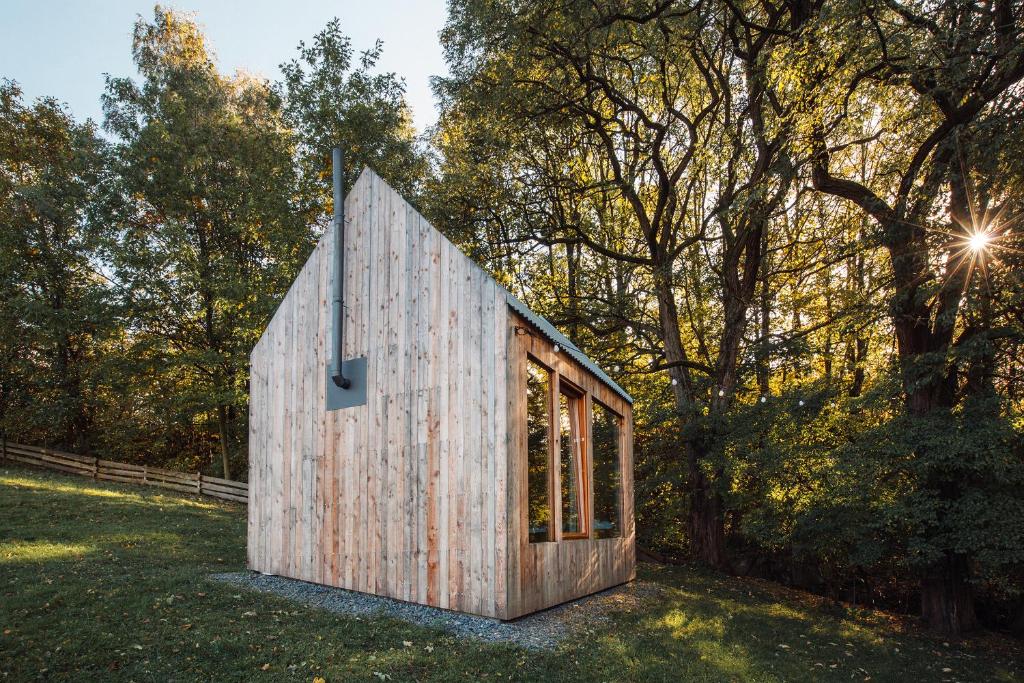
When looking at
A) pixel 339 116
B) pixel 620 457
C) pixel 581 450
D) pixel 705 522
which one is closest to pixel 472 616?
pixel 581 450

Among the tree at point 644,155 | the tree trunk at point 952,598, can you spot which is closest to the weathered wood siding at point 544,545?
the tree at point 644,155

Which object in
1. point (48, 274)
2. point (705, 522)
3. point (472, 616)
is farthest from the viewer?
point (48, 274)

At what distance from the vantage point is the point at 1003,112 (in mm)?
6762

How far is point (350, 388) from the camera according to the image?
7660mm

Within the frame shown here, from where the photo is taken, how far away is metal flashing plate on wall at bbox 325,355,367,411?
7535 millimetres

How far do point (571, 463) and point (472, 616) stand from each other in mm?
2121

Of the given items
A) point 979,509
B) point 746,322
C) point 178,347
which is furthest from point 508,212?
point 178,347

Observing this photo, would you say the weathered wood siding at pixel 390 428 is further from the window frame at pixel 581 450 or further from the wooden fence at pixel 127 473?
the wooden fence at pixel 127 473

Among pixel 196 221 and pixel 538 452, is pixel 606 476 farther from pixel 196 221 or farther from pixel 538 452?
pixel 196 221

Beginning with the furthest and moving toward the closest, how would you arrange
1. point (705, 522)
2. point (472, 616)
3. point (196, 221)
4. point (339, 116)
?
point (196, 221), point (339, 116), point (705, 522), point (472, 616)

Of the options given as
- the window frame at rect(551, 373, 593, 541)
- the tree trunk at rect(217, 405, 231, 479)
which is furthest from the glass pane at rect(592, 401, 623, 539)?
the tree trunk at rect(217, 405, 231, 479)

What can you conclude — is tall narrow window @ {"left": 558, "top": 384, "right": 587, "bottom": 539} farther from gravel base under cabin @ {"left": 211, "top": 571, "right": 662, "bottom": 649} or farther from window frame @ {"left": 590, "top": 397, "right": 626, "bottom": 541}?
window frame @ {"left": 590, "top": 397, "right": 626, "bottom": 541}

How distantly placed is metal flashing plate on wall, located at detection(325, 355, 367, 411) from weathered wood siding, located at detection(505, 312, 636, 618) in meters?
2.14

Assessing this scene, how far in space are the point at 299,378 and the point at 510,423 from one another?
3.60 m
